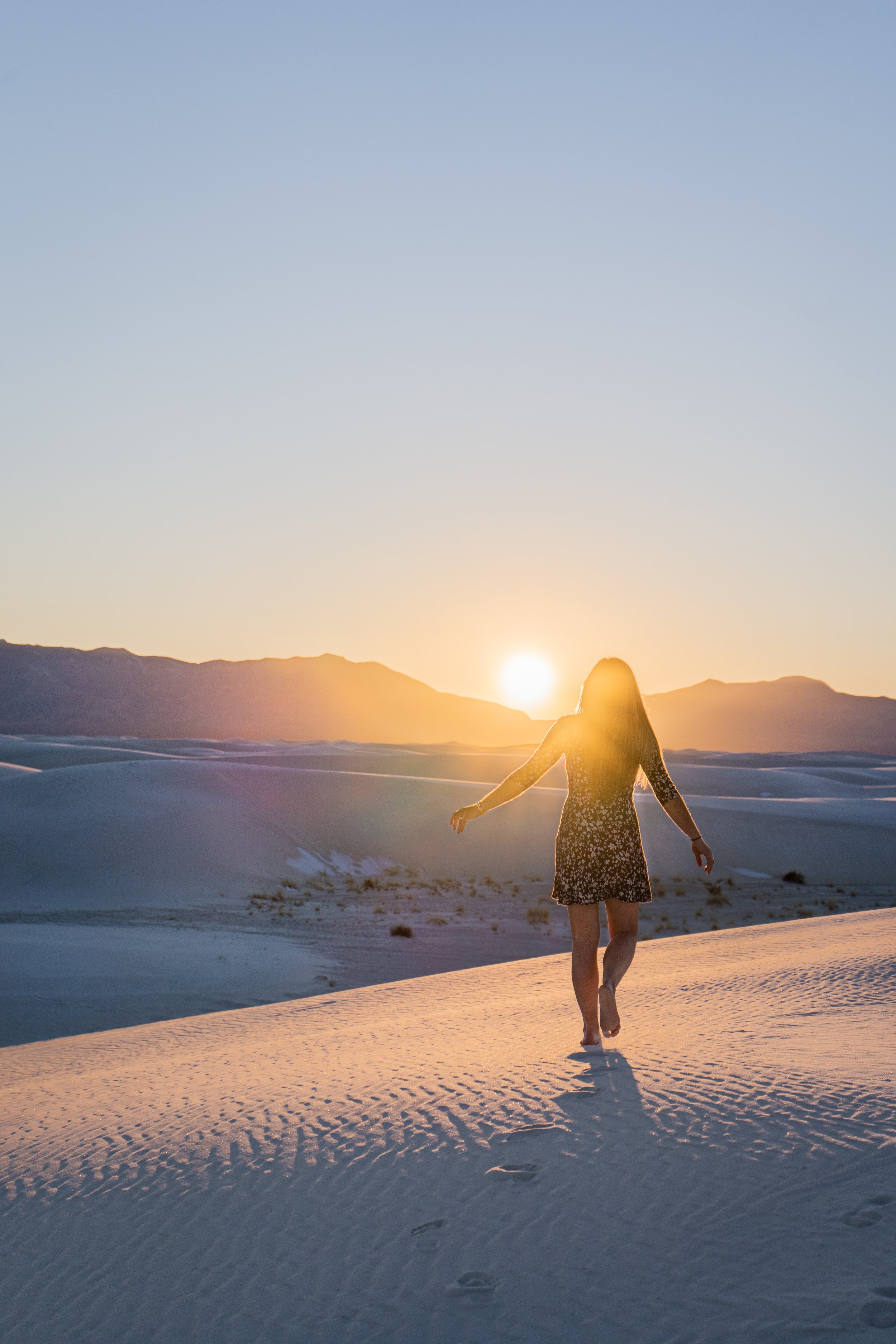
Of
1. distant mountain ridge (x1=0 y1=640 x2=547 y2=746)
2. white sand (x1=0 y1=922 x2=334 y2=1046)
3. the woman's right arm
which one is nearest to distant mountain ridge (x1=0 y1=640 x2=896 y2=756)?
distant mountain ridge (x1=0 y1=640 x2=547 y2=746)

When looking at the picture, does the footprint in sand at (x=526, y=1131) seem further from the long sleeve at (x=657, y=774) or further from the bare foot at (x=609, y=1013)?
the long sleeve at (x=657, y=774)

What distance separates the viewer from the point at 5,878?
65.6 feet

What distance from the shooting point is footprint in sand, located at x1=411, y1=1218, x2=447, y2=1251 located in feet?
8.23

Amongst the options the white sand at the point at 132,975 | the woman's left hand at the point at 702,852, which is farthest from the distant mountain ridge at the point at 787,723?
the woman's left hand at the point at 702,852

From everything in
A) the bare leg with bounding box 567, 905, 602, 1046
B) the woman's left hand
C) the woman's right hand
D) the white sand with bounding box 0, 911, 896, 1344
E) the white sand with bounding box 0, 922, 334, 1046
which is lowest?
the white sand with bounding box 0, 922, 334, 1046

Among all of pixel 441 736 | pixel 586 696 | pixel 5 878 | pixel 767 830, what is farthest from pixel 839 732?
pixel 586 696

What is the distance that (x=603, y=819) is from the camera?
14.4ft

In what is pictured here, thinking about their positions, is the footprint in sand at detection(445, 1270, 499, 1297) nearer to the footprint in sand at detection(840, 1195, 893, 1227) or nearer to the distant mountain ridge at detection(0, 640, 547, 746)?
the footprint in sand at detection(840, 1195, 893, 1227)

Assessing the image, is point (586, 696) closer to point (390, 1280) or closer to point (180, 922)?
point (390, 1280)

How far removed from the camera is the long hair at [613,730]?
4414 mm

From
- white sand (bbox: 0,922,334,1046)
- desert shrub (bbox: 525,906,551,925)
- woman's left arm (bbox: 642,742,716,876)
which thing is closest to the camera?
woman's left arm (bbox: 642,742,716,876)

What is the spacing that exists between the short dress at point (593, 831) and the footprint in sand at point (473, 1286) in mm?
1978

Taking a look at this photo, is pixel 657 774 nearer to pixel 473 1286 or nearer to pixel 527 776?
pixel 527 776

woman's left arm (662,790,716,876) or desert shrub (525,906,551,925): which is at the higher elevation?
woman's left arm (662,790,716,876)
